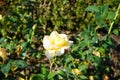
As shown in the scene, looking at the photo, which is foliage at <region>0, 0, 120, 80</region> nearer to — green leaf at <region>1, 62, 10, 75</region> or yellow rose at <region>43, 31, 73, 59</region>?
green leaf at <region>1, 62, 10, 75</region>

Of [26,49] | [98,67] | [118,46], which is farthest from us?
[118,46]

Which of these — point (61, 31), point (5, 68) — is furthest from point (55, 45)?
point (61, 31)

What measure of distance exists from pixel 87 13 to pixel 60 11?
0.30 metres

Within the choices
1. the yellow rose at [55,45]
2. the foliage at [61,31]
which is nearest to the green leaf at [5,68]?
the foliage at [61,31]

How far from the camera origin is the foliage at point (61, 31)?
2453 millimetres

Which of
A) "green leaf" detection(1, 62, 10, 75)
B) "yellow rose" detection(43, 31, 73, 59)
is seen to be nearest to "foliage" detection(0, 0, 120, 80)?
"green leaf" detection(1, 62, 10, 75)

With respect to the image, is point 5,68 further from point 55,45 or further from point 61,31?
point 61,31

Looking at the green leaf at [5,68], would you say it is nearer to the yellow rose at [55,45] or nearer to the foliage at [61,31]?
the foliage at [61,31]

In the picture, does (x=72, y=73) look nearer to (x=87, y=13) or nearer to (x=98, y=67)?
(x=98, y=67)

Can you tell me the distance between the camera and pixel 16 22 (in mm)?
2574

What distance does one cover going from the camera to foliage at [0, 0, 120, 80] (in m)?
2.45

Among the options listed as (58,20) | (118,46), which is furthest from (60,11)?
(118,46)

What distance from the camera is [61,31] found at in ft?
13.0

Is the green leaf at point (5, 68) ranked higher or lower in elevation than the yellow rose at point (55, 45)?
lower
